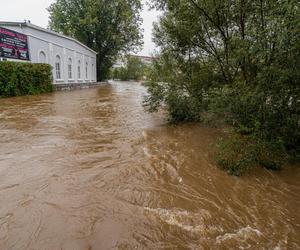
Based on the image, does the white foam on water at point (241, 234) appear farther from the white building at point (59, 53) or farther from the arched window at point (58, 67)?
the arched window at point (58, 67)

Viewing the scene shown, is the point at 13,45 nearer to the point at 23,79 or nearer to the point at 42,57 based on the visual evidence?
the point at 23,79

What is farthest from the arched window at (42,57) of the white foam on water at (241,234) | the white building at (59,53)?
the white foam on water at (241,234)

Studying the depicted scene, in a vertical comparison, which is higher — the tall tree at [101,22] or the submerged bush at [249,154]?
the tall tree at [101,22]

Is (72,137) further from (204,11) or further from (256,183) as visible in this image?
(204,11)

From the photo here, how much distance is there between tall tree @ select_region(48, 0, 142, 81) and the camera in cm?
2708

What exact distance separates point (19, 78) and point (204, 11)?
37.0 ft

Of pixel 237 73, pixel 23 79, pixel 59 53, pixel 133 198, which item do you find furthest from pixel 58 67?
pixel 133 198

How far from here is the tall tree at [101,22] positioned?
1066 inches

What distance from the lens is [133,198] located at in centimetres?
327

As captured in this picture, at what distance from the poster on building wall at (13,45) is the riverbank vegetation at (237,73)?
9.87 metres

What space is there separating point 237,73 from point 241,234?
5.14 metres

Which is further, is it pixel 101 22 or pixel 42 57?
pixel 101 22

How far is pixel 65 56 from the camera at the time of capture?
21625 millimetres

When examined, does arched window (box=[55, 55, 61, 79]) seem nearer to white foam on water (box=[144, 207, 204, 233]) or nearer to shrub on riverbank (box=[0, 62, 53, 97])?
shrub on riverbank (box=[0, 62, 53, 97])
